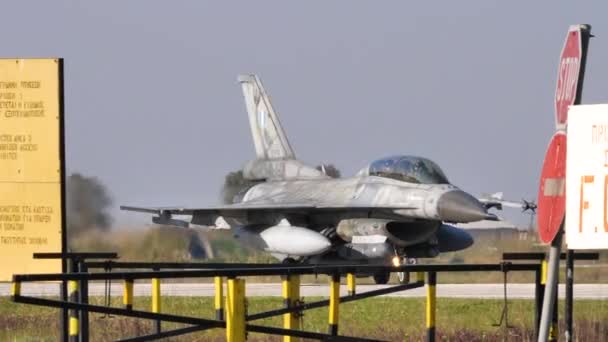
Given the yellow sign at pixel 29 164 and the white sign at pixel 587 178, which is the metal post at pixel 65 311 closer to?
the yellow sign at pixel 29 164

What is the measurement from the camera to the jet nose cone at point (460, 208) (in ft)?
89.8

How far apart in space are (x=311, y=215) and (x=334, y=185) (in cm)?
86

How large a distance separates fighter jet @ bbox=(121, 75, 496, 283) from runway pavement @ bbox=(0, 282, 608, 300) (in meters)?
0.83

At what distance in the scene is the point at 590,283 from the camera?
107 feet

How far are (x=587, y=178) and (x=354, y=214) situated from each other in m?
24.2

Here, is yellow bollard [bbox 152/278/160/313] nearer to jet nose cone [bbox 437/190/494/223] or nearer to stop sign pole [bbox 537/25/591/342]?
stop sign pole [bbox 537/25/591/342]

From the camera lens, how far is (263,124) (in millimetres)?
36156

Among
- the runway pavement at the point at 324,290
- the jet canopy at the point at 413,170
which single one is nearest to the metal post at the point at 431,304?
the runway pavement at the point at 324,290

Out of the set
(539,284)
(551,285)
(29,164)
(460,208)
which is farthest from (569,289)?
(460,208)

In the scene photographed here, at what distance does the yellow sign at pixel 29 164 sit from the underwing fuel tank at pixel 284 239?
57.9ft

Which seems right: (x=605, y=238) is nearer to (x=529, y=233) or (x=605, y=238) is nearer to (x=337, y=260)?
(x=337, y=260)

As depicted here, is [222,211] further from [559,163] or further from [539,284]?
[559,163]

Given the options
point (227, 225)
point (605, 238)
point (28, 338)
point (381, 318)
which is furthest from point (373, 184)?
point (605, 238)

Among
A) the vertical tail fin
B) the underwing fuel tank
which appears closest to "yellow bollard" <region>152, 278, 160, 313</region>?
the underwing fuel tank
